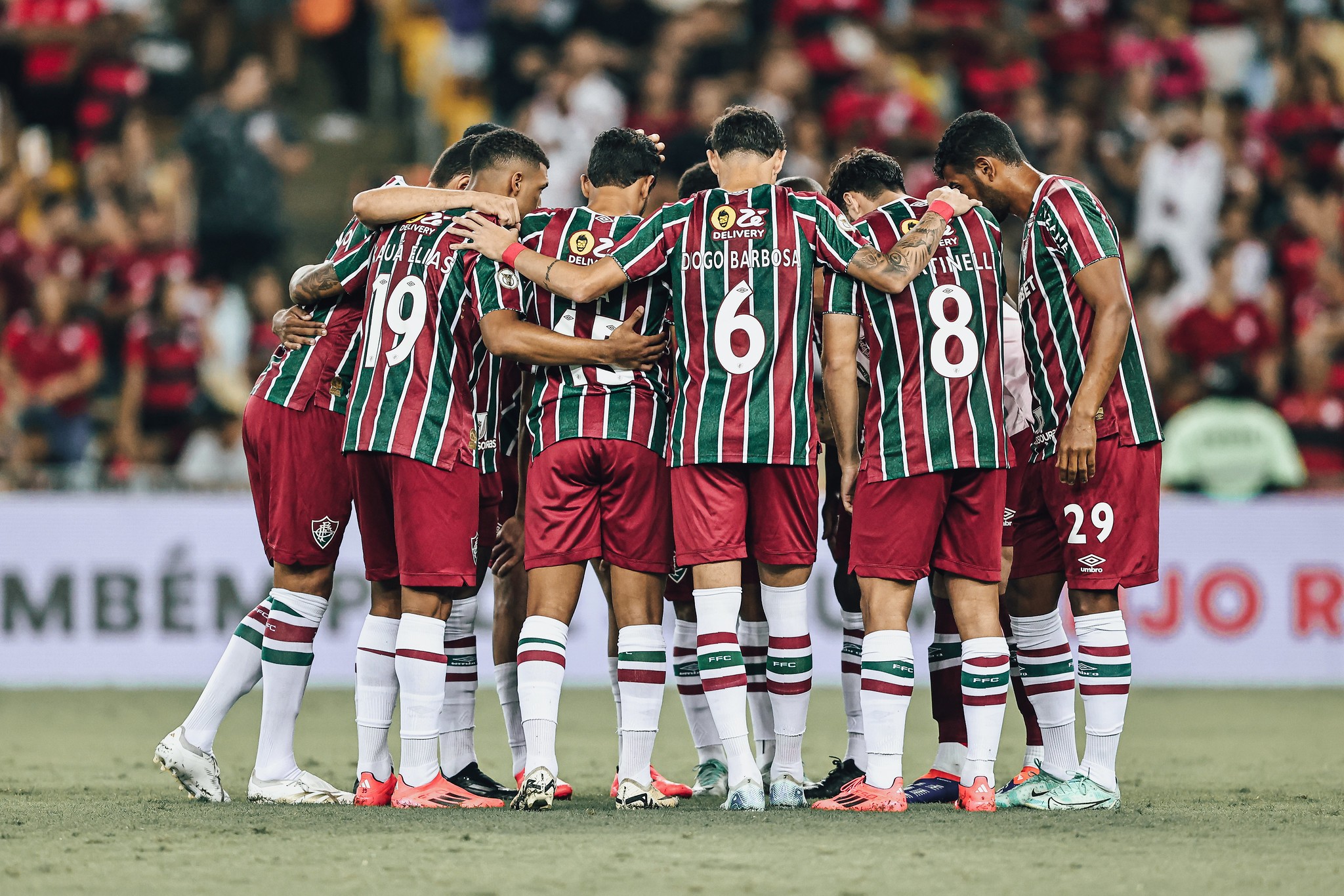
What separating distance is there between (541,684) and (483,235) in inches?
65.4

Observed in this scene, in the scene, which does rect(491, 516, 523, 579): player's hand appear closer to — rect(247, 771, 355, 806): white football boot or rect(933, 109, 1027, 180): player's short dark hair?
rect(247, 771, 355, 806): white football boot

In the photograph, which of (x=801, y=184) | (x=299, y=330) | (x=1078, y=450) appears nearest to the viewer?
(x=1078, y=450)

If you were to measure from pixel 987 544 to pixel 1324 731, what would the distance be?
3.94 metres

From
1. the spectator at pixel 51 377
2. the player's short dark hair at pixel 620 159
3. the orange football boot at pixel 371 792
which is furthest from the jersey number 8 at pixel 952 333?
the spectator at pixel 51 377

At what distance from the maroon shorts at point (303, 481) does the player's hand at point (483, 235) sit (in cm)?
91

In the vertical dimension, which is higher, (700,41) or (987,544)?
(700,41)

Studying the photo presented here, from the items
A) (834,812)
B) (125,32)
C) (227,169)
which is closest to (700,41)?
(227,169)

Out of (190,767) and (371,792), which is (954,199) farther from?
(190,767)

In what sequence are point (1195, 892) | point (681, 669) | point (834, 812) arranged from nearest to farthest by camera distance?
point (1195, 892) → point (834, 812) → point (681, 669)

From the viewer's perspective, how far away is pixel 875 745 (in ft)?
19.7

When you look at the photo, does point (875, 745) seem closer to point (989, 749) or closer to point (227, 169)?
point (989, 749)

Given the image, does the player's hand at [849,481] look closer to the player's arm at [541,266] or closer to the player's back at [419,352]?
the player's arm at [541,266]

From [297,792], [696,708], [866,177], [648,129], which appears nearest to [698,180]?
[866,177]

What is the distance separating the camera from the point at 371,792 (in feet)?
20.8
